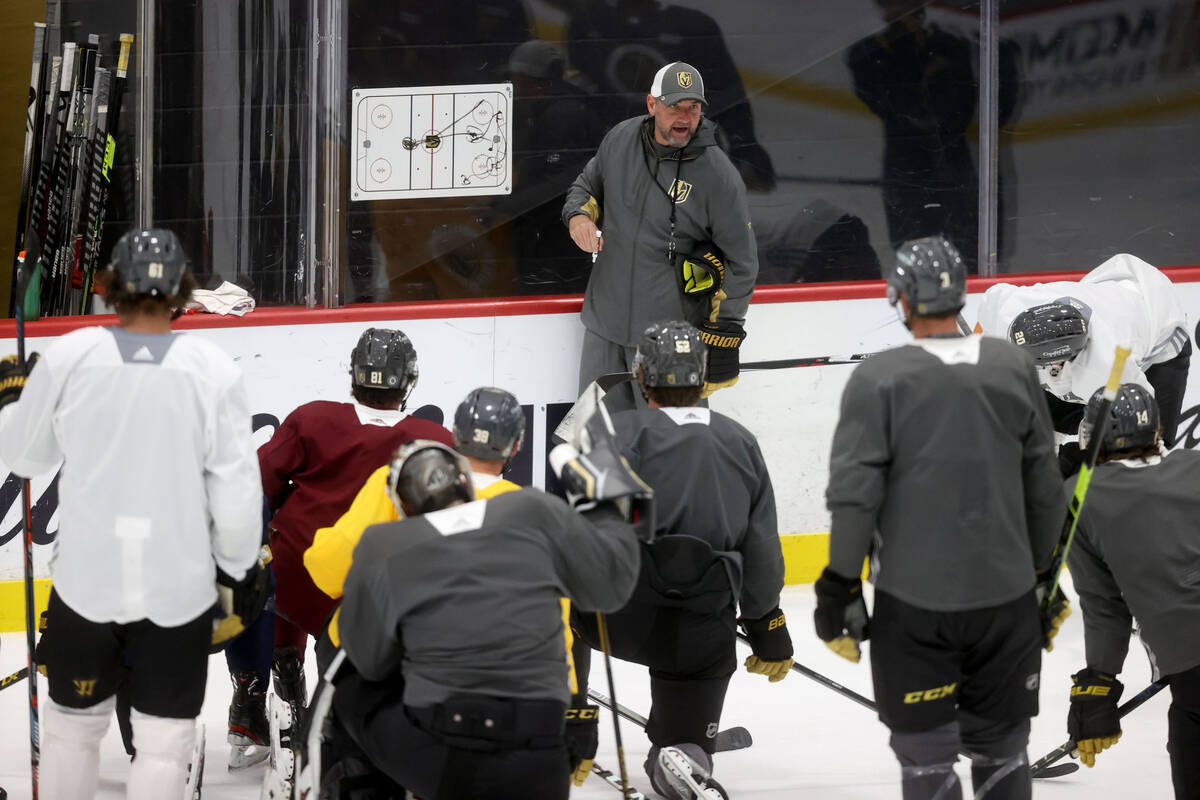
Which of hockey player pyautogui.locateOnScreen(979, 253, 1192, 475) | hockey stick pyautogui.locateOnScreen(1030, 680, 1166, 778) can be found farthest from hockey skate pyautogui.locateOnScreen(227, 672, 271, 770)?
hockey player pyautogui.locateOnScreen(979, 253, 1192, 475)

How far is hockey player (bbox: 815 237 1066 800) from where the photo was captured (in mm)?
2699

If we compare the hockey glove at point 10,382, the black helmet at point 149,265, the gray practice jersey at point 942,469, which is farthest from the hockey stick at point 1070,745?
the hockey glove at point 10,382

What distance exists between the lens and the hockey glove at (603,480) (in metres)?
2.70

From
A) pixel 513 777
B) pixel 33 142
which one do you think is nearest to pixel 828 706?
pixel 513 777

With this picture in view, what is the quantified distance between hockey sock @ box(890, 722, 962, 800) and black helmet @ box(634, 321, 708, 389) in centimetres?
90

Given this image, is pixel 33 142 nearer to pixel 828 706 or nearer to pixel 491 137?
pixel 491 137

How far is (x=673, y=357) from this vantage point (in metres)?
3.34

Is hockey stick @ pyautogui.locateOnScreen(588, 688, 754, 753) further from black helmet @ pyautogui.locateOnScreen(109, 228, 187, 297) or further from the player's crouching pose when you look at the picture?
black helmet @ pyautogui.locateOnScreen(109, 228, 187, 297)

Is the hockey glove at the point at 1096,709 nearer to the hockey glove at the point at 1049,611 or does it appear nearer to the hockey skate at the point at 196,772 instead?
the hockey glove at the point at 1049,611

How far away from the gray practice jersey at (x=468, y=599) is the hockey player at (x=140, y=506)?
328mm

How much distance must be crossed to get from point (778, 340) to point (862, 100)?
0.96 m

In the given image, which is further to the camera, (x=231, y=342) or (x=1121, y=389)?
(x=231, y=342)

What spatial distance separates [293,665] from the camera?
12.3ft

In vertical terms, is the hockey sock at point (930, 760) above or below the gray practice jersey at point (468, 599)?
below
